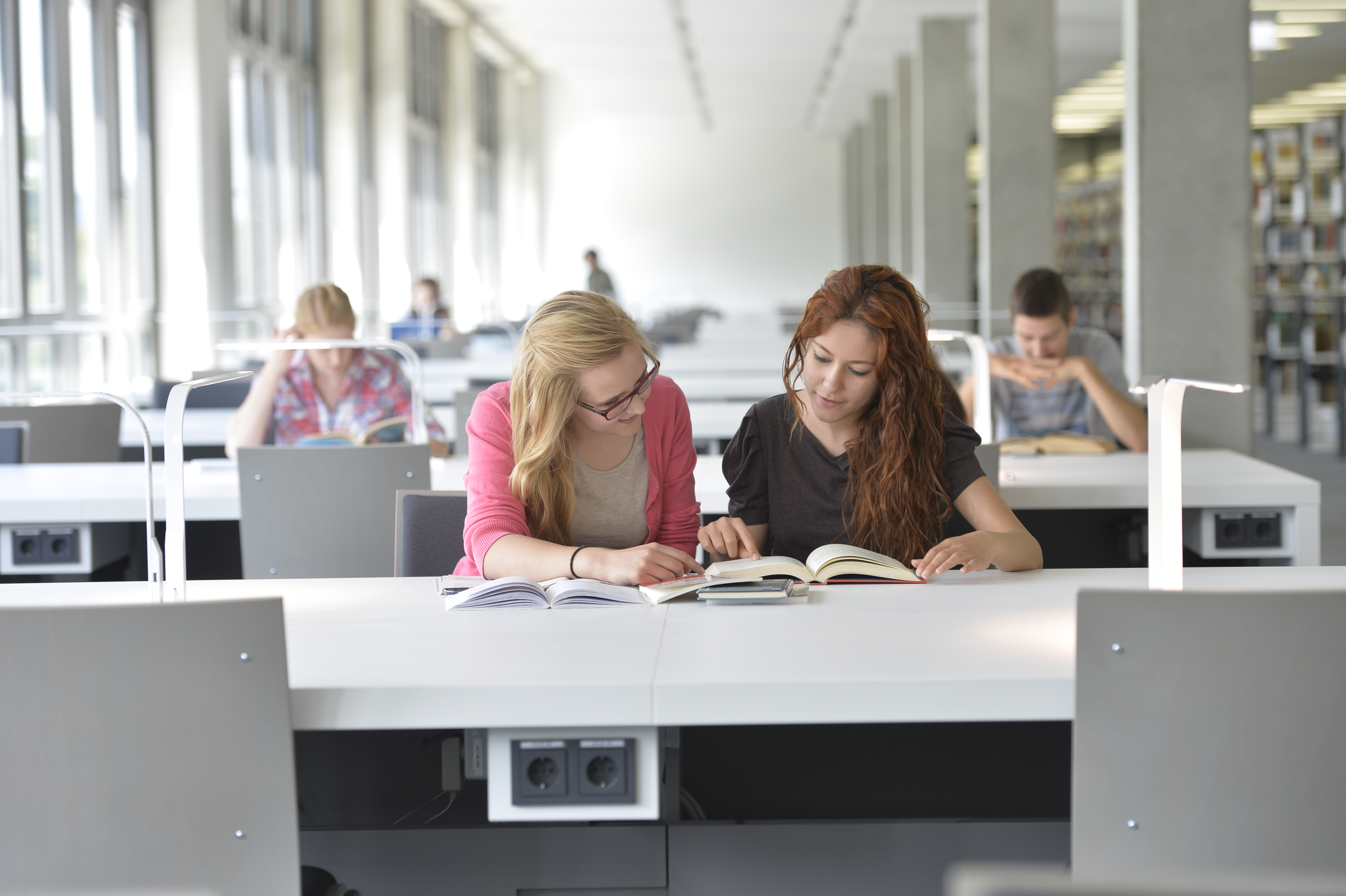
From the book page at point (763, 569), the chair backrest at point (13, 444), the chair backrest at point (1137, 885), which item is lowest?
the book page at point (763, 569)

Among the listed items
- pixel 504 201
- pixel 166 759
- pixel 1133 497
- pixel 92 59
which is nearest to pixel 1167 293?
pixel 1133 497

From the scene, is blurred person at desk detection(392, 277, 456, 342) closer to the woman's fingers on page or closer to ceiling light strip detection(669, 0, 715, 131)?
ceiling light strip detection(669, 0, 715, 131)

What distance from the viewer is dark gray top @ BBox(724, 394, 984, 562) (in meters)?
2.01

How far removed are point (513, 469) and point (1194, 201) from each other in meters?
2.75

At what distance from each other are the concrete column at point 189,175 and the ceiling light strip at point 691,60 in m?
2.90

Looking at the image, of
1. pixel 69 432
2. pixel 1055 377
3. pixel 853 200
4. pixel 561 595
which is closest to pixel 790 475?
pixel 561 595

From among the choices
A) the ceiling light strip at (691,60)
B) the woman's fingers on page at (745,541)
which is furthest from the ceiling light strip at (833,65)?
the woman's fingers on page at (745,541)

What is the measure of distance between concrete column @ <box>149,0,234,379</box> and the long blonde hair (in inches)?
237

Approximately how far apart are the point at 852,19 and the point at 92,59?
16.6 ft

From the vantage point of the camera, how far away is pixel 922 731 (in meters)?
1.72

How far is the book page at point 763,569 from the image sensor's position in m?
1.72

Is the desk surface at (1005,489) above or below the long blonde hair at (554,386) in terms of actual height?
below

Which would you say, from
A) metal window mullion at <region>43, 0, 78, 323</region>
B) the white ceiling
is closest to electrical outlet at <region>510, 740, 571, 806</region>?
metal window mullion at <region>43, 0, 78, 323</region>

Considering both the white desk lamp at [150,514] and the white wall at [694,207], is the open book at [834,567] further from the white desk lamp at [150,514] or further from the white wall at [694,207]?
the white wall at [694,207]
